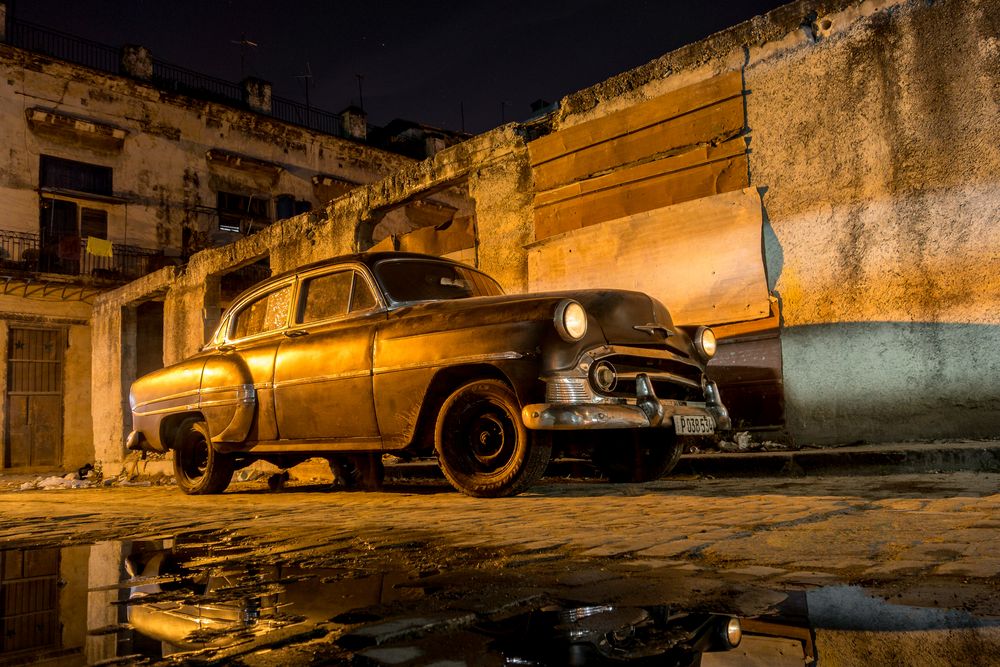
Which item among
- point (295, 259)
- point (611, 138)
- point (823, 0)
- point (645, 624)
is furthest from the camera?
point (295, 259)

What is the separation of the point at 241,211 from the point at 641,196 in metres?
18.1

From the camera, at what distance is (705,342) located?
512 cm

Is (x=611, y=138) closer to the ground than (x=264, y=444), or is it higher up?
higher up

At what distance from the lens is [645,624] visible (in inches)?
58.7

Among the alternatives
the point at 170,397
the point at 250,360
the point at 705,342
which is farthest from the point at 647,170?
the point at 170,397

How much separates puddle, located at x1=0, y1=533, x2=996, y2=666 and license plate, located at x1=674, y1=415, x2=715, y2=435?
2457mm

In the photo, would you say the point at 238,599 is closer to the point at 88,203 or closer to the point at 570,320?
the point at 570,320

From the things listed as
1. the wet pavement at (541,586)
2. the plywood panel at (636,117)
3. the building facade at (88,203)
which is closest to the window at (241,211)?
the building facade at (88,203)

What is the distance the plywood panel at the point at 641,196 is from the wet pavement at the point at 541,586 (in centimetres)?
357

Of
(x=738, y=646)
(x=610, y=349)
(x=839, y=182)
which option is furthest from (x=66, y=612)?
(x=839, y=182)

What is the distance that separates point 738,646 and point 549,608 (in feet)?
1.44

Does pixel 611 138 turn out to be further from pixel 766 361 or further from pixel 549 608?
pixel 549 608

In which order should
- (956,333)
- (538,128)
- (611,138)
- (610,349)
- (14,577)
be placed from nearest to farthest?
(14,577) → (610,349) → (956,333) → (611,138) → (538,128)

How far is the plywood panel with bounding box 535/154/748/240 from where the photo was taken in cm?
662
